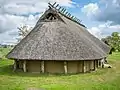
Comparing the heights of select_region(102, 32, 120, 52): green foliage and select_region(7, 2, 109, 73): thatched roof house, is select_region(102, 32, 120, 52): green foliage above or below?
above

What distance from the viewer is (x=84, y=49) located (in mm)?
23031

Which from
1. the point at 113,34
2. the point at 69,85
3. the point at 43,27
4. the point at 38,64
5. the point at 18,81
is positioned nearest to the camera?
the point at 69,85

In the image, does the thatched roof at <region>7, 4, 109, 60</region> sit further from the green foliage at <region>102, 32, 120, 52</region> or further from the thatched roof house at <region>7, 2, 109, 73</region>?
the green foliage at <region>102, 32, 120, 52</region>

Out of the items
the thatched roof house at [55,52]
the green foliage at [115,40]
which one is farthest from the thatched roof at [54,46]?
the green foliage at [115,40]

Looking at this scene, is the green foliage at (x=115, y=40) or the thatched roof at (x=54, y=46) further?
the green foliage at (x=115, y=40)

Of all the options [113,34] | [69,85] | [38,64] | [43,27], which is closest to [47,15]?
[43,27]

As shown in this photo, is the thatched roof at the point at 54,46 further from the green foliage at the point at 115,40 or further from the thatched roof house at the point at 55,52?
the green foliage at the point at 115,40

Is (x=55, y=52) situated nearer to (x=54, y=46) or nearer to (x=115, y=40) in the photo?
(x=54, y=46)

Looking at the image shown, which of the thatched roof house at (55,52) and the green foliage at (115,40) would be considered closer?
the thatched roof house at (55,52)

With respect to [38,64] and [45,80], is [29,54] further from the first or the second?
[45,80]

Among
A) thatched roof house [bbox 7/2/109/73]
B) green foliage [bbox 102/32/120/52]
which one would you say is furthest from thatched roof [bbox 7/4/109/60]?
green foliage [bbox 102/32/120/52]

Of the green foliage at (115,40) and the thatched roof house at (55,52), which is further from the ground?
the green foliage at (115,40)

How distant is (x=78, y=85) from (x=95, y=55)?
21.2 ft

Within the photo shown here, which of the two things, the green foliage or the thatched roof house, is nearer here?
the thatched roof house
